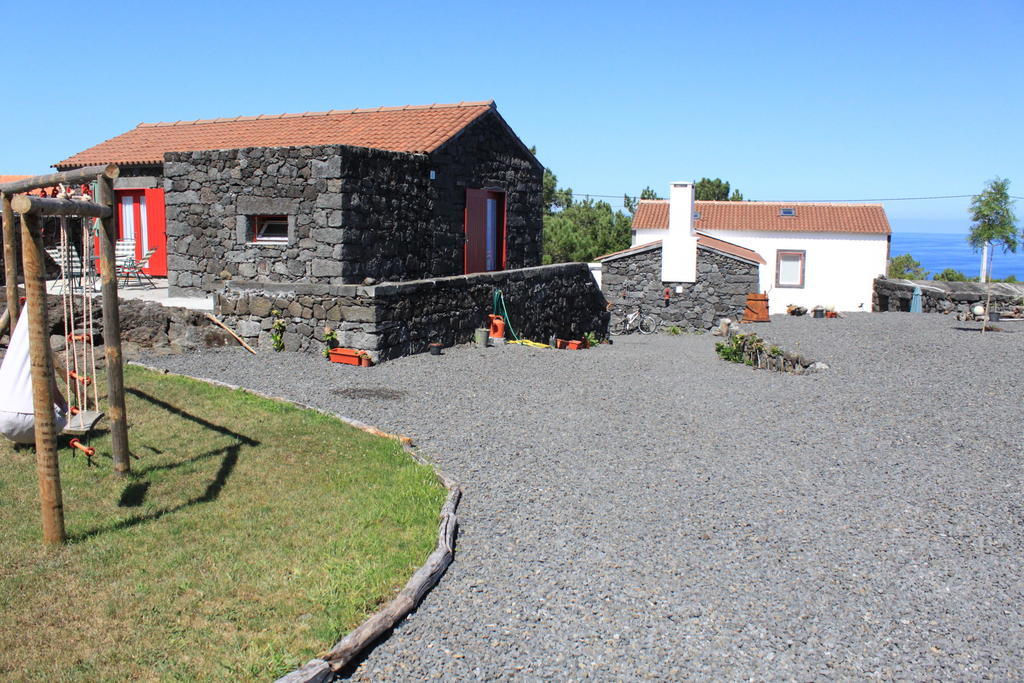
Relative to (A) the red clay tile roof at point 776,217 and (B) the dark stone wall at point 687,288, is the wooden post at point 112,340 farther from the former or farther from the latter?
(A) the red clay tile roof at point 776,217

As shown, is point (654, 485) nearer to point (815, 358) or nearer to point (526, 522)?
point (526, 522)

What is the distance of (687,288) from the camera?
2594 cm

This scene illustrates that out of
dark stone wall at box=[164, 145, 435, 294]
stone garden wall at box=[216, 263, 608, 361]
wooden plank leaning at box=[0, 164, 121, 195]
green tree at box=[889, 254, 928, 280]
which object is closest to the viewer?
wooden plank leaning at box=[0, 164, 121, 195]

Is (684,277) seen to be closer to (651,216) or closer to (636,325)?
(636,325)

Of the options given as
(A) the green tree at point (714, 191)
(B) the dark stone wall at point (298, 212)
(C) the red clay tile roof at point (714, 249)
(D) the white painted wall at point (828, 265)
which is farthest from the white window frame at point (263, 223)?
(A) the green tree at point (714, 191)

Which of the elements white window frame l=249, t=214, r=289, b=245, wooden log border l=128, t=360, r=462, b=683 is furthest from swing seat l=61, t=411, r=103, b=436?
white window frame l=249, t=214, r=289, b=245

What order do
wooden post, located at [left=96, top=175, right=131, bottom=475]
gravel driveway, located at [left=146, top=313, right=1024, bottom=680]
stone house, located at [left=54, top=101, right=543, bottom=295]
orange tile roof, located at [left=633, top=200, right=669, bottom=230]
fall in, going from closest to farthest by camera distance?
gravel driveway, located at [left=146, top=313, right=1024, bottom=680]
wooden post, located at [left=96, top=175, right=131, bottom=475]
stone house, located at [left=54, top=101, right=543, bottom=295]
orange tile roof, located at [left=633, top=200, right=669, bottom=230]

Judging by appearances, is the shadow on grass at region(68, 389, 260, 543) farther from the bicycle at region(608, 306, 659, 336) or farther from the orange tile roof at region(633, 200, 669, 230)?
the orange tile roof at region(633, 200, 669, 230)

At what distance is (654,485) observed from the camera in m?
7.00

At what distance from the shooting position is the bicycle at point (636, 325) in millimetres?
26047

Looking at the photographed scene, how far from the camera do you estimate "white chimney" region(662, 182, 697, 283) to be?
1012 inches

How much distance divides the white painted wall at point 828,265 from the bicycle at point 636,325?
870cm

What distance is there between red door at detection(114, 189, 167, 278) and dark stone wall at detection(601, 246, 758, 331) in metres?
14.1

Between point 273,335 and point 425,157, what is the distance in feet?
14.4
